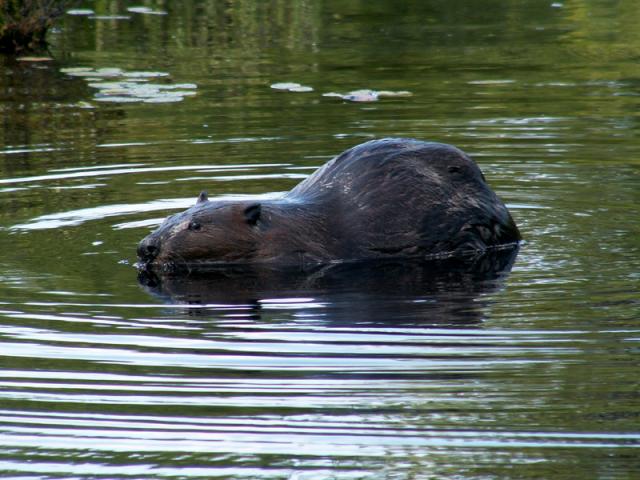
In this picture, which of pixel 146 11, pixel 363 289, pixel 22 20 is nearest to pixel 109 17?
pixel 146 11

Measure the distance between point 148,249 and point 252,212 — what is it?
26.3 inches

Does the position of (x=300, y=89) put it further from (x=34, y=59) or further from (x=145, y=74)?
(x=34, y=59)

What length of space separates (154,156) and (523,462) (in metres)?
7.58

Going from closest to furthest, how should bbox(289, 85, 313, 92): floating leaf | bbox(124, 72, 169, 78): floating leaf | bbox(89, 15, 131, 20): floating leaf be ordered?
bbox(289, 85, 313, 92): floating leaf < bbox(124, 72, 169, 78): floating leaf < bbox(89, 15, 131, 20): floating leaf

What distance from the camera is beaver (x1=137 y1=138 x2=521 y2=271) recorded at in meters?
8.14

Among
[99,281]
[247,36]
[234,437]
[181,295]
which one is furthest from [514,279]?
[247,36]

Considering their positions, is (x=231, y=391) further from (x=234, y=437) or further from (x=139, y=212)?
(x=139, y=212)

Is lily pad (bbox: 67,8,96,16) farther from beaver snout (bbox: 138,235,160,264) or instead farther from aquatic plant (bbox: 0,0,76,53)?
beaver snout (bbox: 138,235,160,264)

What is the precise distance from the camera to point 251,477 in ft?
14.6

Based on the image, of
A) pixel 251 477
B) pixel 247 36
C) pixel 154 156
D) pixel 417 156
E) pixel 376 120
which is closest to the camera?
pixel 251 477

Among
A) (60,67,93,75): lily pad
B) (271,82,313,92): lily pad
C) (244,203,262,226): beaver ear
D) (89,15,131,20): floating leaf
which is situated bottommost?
(244,203,262,226): beaver ear

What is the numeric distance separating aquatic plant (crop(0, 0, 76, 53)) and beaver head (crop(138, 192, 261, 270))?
30.9ft

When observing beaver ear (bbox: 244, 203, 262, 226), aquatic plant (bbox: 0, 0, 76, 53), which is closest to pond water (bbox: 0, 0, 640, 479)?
beaver ear (bbox: 244, 203, 262, 226)

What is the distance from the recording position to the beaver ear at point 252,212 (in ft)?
26.5
